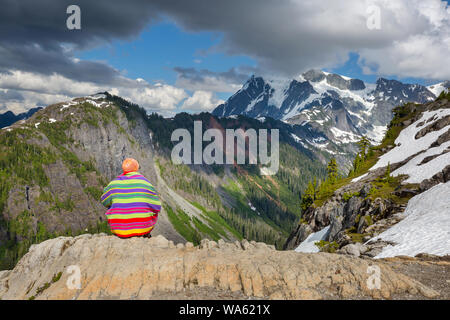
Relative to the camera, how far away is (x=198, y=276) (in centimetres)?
995

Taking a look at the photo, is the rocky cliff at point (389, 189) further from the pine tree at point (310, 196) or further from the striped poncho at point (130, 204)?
the striped poncho at point (130, 204)

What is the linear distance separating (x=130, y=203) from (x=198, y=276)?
4152mm

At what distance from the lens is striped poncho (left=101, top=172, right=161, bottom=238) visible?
36.8ft

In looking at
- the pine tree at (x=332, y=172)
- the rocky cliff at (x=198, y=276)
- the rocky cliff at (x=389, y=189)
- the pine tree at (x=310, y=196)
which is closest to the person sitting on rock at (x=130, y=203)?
the rocky cliff at (x=198, y=276)

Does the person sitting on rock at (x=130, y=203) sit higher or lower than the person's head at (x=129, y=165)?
lower

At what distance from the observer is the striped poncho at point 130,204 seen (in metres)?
11.2

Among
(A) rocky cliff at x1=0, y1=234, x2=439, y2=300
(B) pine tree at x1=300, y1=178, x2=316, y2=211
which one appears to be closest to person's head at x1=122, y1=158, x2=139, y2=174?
(A) rocky cliff at x1=0, y1=234, x2=439, y2=300

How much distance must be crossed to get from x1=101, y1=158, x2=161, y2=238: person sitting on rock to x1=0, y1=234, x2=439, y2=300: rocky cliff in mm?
610

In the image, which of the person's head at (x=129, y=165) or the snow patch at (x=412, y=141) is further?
the snow patch at (x=412, y=141)

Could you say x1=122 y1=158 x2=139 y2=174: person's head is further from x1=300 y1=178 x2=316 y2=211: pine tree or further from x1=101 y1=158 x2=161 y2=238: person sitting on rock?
x1=300 y1=178 x2=316 y2=211: pine tree

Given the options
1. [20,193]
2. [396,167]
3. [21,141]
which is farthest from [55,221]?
[396,167]

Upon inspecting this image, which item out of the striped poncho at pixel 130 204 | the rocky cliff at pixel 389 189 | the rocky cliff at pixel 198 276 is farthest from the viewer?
the rocky cliff at pixel 389 189

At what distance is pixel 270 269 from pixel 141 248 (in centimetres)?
549
